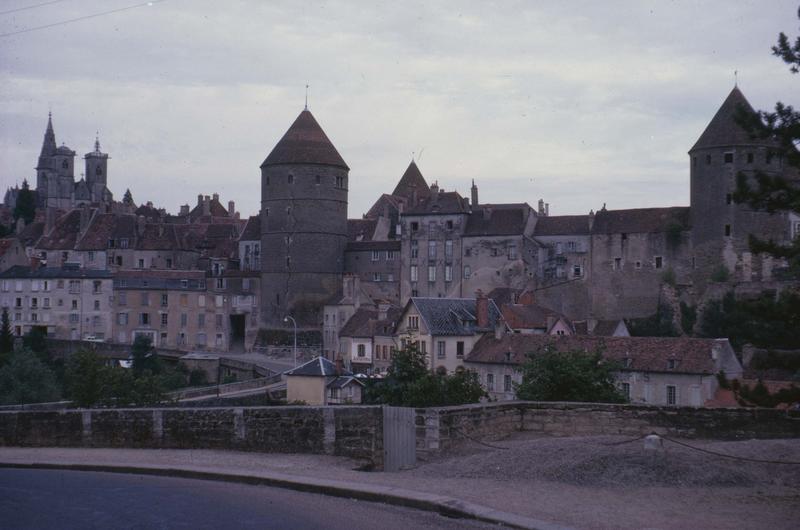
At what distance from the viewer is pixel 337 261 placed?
7231 cm

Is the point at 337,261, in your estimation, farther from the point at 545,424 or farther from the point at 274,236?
the point at 545,424

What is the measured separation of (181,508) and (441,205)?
6103cm

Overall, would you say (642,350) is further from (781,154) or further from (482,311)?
(781,154)

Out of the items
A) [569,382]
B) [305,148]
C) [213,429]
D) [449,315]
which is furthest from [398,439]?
[305,148]

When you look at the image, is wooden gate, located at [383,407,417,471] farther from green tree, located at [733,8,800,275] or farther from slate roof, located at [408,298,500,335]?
slate roof, located at [408,298,500,335]

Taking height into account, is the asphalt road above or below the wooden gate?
below

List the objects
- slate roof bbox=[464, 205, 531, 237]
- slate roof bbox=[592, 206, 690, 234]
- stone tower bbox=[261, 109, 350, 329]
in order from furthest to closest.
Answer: stone tower bbox=[261, 109, 350, 329] → slate roof bbox=[464, 205, 531, 237] → slate roof bbox=[592, 206, 690, 234]

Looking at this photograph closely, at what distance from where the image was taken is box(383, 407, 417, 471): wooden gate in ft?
47.2

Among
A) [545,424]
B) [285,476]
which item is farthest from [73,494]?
[545,424]

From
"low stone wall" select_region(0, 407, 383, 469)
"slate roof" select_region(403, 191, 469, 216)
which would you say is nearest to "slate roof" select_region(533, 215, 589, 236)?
"slate roof" select_region(403, 191, 469, 216)

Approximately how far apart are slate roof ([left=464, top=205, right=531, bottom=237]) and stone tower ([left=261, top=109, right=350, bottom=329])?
31.3ft

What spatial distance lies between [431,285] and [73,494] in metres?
59.3

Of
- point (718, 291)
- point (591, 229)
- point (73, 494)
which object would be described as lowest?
point (73, 494)

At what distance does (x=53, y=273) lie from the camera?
75.3 metres
